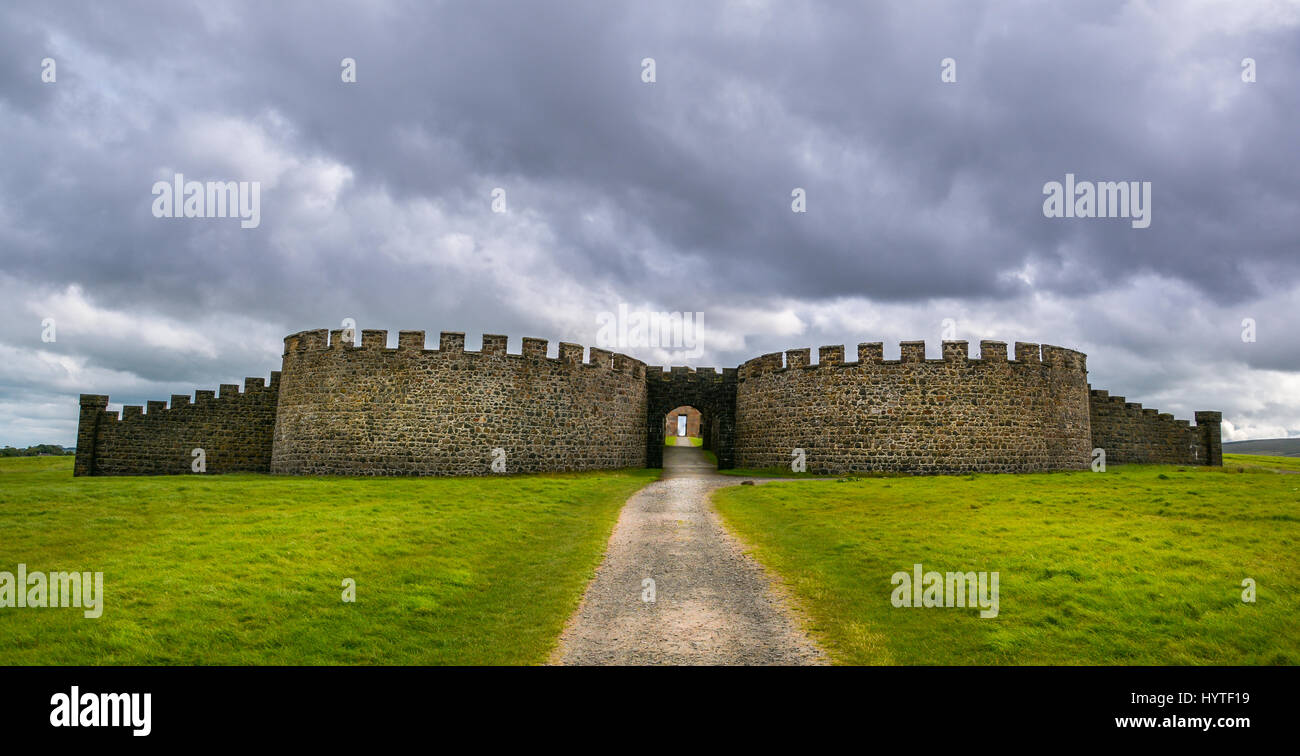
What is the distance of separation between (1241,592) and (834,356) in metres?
22.0

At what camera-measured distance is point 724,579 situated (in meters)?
10.8

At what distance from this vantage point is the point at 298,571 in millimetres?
10539

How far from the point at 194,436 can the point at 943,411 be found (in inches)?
1472

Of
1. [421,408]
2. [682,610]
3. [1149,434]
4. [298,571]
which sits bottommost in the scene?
[682,610]

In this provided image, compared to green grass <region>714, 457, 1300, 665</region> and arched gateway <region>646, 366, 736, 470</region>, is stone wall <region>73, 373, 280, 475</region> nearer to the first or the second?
arched gateway <region>646, 366, 736, 470</region>

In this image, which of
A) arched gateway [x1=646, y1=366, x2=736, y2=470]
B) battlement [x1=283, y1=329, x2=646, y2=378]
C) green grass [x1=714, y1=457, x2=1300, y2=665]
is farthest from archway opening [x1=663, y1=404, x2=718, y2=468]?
green grass [x1=714, y1=457, x2=1300, y2=665]

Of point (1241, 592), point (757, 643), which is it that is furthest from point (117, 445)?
point (1241, 592)

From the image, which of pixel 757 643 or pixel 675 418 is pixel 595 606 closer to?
pixel 757 643

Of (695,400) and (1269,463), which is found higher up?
(695,400)

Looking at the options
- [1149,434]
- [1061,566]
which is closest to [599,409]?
[1061,566]

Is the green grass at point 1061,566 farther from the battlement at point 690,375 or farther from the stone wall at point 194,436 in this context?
the stone wall at point 194,436

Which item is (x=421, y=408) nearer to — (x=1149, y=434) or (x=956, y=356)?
(x=956, y=356)

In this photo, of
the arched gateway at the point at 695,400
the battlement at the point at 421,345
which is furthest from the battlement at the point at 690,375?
the battlement at the point at 421,345
